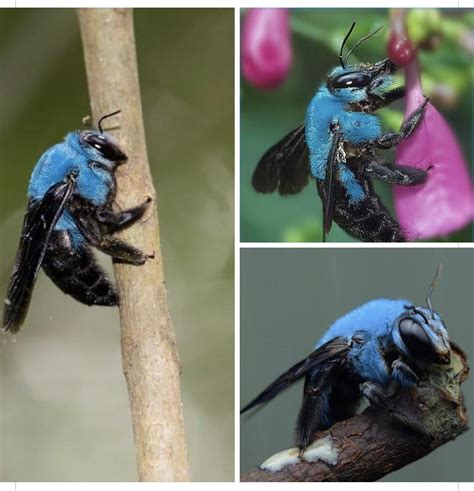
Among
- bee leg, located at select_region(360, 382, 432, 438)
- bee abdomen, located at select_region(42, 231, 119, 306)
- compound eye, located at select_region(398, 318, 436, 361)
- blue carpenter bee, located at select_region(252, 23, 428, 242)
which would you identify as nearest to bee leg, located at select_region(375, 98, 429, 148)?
blue carpenter bee, located at select_region(252, 23, 428, 242)

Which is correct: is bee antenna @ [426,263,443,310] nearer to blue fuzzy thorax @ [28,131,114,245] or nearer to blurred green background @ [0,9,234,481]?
blurred green background @ [0,9,234,481]

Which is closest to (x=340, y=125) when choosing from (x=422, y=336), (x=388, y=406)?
(x=422, y=336)

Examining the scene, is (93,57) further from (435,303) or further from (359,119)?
(435,303)

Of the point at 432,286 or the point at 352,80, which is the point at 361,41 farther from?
the point at 432,286

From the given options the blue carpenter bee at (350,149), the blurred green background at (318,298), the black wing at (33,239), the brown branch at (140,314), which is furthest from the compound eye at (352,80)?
the black wing at (33,239)

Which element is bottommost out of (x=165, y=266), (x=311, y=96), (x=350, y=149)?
(x=165, y=266)
